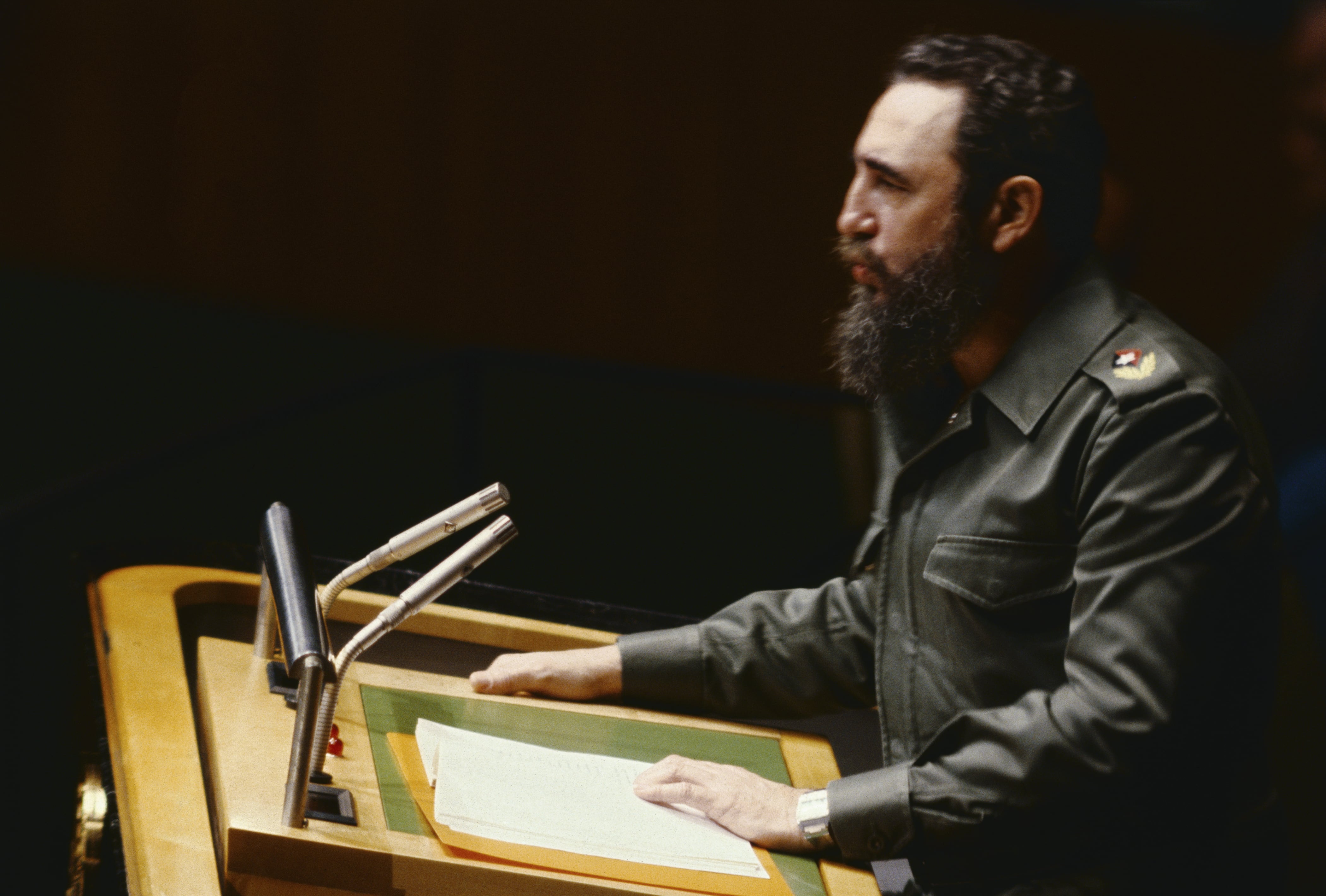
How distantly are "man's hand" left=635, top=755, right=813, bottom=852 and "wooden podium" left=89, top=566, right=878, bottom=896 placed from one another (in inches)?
1.0

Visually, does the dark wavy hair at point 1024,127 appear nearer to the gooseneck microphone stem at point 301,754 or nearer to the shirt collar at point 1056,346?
the shirt collar at point 1056,346

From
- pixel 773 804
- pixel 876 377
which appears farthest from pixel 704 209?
pixel 773 804

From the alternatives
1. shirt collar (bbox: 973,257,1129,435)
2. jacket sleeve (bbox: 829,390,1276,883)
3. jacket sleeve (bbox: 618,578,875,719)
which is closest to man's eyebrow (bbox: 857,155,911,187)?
shirt collar (bbox: 973,257,1129,435)

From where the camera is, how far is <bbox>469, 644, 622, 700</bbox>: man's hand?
1398mm

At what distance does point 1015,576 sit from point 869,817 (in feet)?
0.89

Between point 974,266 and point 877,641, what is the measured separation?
16.4 inches

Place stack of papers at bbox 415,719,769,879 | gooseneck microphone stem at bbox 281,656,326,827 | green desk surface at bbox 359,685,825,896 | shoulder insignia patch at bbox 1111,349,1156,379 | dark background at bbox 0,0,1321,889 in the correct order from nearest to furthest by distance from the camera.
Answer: gooseneck microphone stem at bbox 281,656,326,827, stack of papers at bbox 415,719,769,879, shoulder insignia patch at bbox 1111,349,1156,379, green desk surface at bbox 359,685,825,896, dark background at bbox 0,0,1321,889

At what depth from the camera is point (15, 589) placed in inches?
57.1

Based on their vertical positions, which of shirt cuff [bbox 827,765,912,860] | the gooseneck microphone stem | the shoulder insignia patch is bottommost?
shirt cuff [bbox 827,765,912,860]

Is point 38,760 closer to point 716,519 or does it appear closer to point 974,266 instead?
point 974,266

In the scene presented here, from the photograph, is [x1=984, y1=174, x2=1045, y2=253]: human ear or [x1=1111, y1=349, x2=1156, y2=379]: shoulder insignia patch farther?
[x1=984, y1=174, x2=1045, y2=253]: human ear

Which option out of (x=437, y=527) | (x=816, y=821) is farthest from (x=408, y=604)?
(x=816, y=821)

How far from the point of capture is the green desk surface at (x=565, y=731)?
4.18ft

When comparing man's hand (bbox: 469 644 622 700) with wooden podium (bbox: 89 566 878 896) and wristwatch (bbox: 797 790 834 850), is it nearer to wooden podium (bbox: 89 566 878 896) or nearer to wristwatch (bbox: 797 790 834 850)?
wooden podium (bbox: 89 566 878 896)
